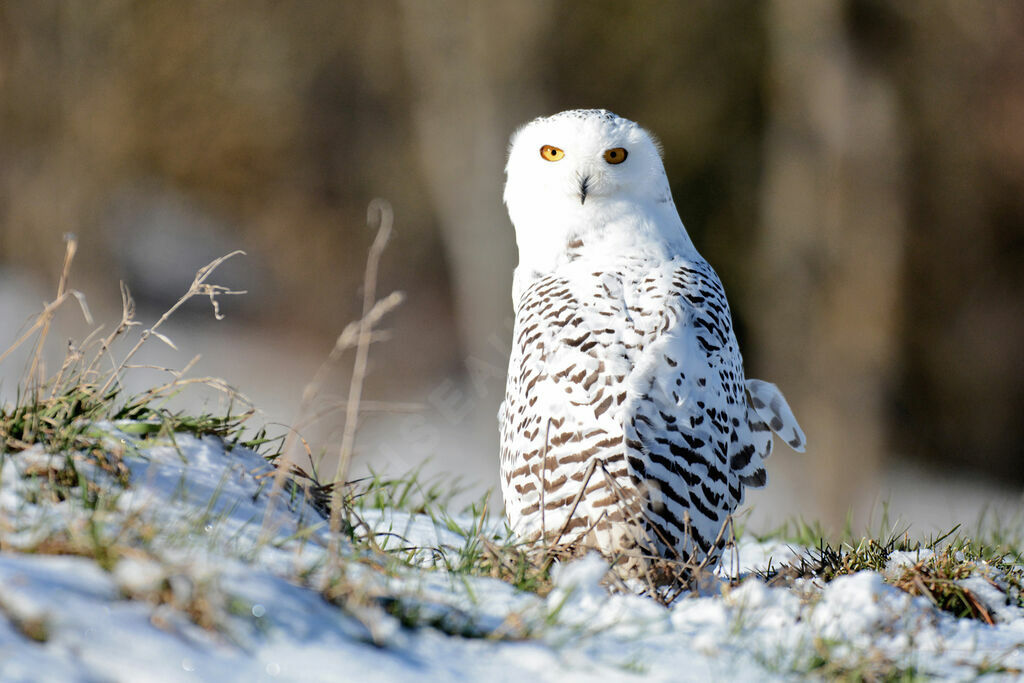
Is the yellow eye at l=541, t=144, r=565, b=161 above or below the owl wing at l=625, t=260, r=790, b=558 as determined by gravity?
above

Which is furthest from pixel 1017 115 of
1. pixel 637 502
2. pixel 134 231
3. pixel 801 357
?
pixel 134 231

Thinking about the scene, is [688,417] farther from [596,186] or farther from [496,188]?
[496,188]

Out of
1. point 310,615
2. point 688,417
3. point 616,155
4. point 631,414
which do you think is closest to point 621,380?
point 631,414

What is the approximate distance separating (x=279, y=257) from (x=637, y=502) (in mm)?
12384

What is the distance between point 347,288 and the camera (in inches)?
548

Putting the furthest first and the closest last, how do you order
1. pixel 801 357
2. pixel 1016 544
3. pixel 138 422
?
1. pixel 801 357
2. pixel 1016 544
3. pixel 138 422

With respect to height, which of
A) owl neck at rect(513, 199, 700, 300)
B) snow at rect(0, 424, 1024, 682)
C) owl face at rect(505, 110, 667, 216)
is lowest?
snow at rect(0, 424, 1024, 682)

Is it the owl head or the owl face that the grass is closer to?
the owl head

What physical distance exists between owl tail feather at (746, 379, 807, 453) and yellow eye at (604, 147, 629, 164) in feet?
3.30

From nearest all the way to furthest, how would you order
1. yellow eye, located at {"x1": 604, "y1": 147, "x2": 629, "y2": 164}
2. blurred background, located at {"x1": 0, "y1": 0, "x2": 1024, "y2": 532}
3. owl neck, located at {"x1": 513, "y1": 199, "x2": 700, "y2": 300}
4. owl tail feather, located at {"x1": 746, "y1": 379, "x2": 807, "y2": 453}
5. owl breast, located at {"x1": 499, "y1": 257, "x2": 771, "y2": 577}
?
1. owl breast, located at {"x1": 499, "y1": 257, "x2": 771, "y2": 577}
2. owl tail feather, located at {"x1": 746, "y1": 379, "x2": 807, "y2": 453}
3. owl neck, located at {"x1": 513, "y1": 199, "x2": 700, "y2": 300}
4. yellow eye, located at {"x1": 604, "y1": 147, "x2": 629, "y2": 164}
5. blurred background, located at {"x1": 0, "y1": 0, "x2": 1024, "y2": 532}

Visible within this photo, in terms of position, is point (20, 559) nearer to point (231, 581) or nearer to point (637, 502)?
point (231, 581)

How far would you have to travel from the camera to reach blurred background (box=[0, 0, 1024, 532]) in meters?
11.5

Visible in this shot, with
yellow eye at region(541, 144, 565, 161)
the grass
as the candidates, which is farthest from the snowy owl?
the grass

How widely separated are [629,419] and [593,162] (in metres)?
1.24
